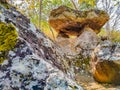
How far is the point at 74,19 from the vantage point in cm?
Result: 1527

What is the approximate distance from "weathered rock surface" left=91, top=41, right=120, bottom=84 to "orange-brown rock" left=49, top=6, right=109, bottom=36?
6.16 meters

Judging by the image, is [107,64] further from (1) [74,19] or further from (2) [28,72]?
(1) [74,19]

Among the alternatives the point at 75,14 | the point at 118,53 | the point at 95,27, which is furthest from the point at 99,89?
the point at 95,27

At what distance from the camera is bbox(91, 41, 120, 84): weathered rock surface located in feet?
26.7

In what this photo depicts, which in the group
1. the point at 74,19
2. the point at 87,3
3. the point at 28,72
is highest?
the point at 87,3

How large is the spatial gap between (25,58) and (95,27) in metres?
14.6

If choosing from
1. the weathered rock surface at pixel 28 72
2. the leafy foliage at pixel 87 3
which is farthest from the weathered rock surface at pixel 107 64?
the weathered rock surface at pixel 28 72

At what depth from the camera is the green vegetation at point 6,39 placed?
2107mm

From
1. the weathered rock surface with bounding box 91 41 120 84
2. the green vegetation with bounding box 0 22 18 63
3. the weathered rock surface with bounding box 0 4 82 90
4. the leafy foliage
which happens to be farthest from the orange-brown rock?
the weathered rock surface with bounding box 0 4 82 90

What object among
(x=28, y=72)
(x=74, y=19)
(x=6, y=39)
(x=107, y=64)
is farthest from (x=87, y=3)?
(x=28, y=72)

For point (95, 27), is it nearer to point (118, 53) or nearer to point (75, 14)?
point (75, 14)

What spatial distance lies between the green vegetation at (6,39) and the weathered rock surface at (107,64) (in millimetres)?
6100

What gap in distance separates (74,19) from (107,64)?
7.24m

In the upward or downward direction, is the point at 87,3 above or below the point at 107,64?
above
